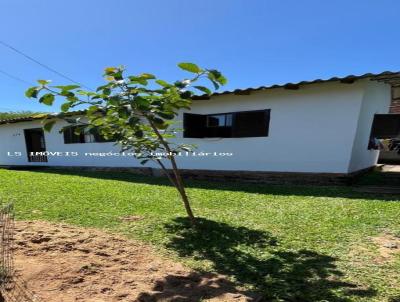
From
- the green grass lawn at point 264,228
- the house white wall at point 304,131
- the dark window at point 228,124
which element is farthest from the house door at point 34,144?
the house white wall at point 304,131

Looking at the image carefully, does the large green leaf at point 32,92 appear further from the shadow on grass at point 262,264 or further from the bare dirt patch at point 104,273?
the shadow on grass at point 262,264

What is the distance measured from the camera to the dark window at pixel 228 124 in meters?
8.77

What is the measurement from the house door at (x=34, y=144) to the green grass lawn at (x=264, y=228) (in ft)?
28.5

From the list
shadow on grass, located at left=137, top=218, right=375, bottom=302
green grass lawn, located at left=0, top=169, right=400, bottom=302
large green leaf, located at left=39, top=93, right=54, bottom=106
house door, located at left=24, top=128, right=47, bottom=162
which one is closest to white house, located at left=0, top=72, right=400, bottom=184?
green grass lawn, located at left=0, top=169, right=400, bottom=302

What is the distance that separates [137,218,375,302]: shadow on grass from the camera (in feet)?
8.83

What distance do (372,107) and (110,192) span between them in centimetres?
736

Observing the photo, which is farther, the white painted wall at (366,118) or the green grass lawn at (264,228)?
the white painted wall at (366,118)

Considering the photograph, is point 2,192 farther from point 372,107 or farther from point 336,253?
point 372,107

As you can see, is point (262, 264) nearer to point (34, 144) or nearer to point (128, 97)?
point (128, 97)

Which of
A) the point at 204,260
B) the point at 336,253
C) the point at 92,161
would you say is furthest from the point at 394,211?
the point at 92,161

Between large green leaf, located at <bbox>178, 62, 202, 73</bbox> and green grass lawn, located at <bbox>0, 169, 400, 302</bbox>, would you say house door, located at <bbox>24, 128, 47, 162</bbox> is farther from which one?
large green leaf, located at <bbox>178, 62, 202, 73</bbox>

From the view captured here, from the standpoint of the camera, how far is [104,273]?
116 inches

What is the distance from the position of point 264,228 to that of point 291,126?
14.3ft

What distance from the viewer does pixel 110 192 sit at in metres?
7.29
